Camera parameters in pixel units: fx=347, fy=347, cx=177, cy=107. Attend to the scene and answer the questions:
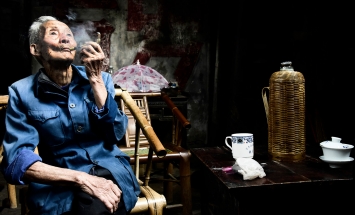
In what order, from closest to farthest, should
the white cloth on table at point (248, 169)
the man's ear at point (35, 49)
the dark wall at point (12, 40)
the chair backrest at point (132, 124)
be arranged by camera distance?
the white cloth on table at point (248, 169) → the man's ear at point (35, 49) → the chair backrest at point (132, 124) → the dark wall at point (12, 40)

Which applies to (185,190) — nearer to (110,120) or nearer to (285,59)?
(110,120)

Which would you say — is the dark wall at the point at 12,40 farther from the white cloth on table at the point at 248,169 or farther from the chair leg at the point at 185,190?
the white cloth on table at the point at 248,169

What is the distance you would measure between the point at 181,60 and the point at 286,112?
3803mm

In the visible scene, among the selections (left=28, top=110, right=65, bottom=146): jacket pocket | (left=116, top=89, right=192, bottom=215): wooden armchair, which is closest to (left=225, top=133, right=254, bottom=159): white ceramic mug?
(left=116, top=89, right=192, bottom=215): wooden armchair

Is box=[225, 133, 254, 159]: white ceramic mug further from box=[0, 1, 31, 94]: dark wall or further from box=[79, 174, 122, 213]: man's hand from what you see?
box=[0, 1, 31, 94]: dark wall

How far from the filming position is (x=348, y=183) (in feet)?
5.49

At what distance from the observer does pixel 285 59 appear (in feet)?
14.4

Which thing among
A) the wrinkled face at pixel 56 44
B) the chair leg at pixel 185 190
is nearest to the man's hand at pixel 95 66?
the wrinkled face at pixel 56 44

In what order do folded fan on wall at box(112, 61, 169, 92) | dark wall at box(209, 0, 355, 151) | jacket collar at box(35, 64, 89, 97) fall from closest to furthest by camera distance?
jacket collar at box(35, 64, 89, 97)
dark wall at box(209, 0, 355, 151)
folded fan on wall at box(112, 61, 169, 92)

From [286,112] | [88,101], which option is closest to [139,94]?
[88,101]

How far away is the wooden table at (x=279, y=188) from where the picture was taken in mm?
1635

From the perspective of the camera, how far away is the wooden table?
1635 mm

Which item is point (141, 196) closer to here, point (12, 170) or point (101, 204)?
point (101, 204)

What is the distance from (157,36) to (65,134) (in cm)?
393
